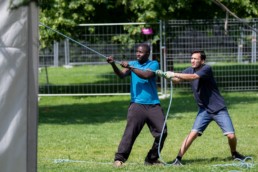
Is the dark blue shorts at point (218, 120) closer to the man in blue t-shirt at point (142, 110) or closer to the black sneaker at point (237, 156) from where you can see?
the black sneaker at point (237, 156)

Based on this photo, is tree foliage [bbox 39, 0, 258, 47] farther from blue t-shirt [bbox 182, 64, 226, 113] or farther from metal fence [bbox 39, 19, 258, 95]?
blue t-shirt [bbox 182, 64, 226, 113]

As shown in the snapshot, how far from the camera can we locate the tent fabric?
22.7ft

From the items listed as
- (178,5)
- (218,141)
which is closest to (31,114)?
(218,141)

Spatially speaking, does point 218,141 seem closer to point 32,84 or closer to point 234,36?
point 32,84

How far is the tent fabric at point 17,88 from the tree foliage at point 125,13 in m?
11.2

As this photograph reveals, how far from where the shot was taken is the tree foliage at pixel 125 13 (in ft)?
63.3

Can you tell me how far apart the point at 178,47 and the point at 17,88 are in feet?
46.2

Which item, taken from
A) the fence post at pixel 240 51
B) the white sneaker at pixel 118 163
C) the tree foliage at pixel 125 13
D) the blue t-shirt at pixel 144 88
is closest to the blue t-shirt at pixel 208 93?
the blue t-shirt at pixel 144 88

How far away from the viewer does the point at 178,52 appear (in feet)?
68.4

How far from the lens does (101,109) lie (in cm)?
1803

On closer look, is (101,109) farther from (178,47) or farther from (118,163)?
(118,163)

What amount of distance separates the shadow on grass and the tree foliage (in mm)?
2151

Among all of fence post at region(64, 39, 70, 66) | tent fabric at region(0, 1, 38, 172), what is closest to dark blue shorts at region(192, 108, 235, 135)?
tent fabric at region(0, 1, 38, 172)

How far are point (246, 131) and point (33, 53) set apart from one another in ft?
24.1
